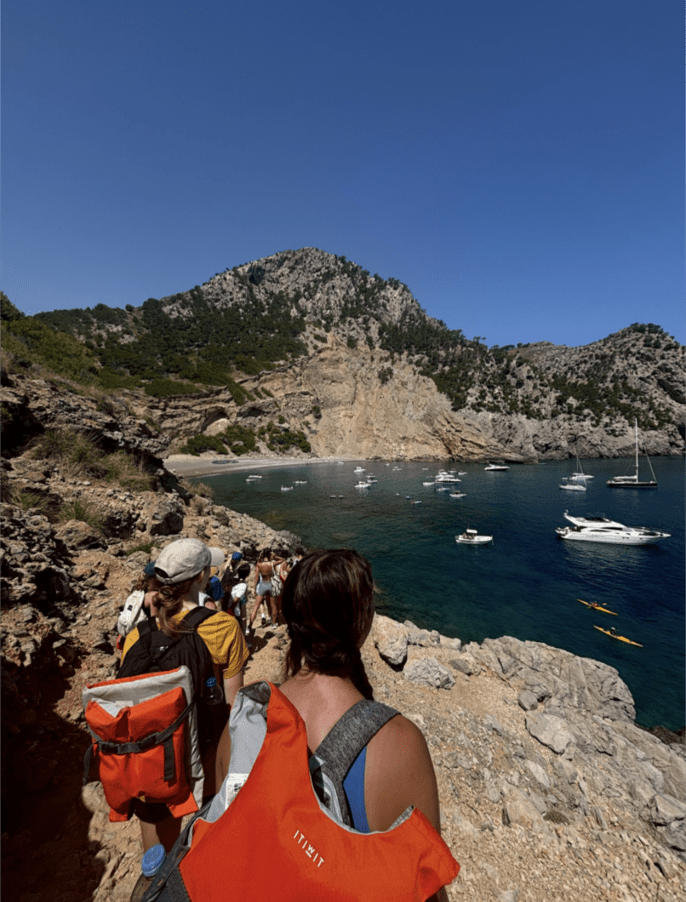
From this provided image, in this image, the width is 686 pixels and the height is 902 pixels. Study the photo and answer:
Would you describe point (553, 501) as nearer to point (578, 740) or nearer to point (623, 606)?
point (623, 606)

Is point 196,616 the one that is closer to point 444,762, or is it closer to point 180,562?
point 180,562

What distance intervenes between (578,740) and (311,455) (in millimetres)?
61047

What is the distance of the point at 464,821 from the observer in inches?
130

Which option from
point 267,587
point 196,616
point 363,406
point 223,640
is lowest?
point 267,587

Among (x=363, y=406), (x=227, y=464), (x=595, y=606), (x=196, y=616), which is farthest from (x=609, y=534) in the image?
(x=363, y=406)

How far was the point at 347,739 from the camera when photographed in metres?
1.02

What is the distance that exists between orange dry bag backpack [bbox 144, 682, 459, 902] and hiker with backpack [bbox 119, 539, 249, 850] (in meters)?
1.24

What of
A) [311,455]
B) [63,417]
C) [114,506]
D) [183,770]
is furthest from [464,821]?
[311,455]

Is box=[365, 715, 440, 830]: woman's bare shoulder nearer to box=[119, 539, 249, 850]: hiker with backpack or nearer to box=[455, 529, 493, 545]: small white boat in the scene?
box=[119, 539, 249, 850]: hiker with backpack

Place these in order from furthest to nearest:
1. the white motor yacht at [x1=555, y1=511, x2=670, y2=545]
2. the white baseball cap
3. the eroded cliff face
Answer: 1. the eroded cliff face
2. the white motor yacht at [x1=555, y1=511, x2=670, y2=545]
3. the white baseball cap

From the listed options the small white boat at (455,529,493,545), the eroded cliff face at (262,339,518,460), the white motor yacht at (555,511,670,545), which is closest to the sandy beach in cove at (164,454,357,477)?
the eroded cliff face at (262,339,518,460)

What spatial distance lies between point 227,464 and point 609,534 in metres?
45.2

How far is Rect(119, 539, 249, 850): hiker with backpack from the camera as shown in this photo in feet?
6.51

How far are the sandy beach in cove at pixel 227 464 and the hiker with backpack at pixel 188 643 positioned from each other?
41.7 m
